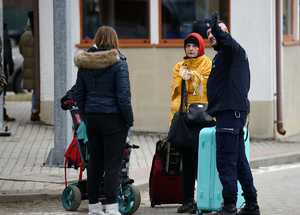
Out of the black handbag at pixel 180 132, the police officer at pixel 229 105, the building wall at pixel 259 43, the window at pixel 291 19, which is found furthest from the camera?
the window at pixel 291 19

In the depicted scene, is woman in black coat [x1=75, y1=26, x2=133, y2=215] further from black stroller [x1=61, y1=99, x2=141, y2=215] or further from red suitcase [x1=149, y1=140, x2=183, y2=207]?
red suitcase [x1=149, y1=140, x2=183, y2=207]

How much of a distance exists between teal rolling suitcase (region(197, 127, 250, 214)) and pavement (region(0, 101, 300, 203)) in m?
1.94

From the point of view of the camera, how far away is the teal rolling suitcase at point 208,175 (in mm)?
8688

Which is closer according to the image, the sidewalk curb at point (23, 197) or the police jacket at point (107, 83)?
the police jacket at point (107, 83)

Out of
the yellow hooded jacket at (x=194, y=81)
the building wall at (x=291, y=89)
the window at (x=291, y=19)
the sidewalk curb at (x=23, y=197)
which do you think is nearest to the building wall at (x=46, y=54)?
the building wall at (x=291, y=89)

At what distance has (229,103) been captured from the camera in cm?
840

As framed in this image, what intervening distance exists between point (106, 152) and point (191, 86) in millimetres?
1156

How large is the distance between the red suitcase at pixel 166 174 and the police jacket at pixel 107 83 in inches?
29.9

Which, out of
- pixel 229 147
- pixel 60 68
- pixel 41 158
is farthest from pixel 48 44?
pixel 229 147

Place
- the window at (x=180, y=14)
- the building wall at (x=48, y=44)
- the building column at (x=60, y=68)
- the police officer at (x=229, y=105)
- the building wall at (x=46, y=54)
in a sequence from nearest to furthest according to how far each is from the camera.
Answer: the police officer at (x=229, y=105)
the building column at (x=60, y=68)
the window at (x=180, y=14)
the building wall at (x=48, y=44)
the building wall at (x=46, y=54)

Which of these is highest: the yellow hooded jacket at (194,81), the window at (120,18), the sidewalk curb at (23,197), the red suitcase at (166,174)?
the window at (120,18)

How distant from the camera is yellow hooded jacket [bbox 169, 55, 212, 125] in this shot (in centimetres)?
910

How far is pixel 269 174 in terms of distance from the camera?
12.0 metres

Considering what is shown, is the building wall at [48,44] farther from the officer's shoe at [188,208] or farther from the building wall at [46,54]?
the officer's shoe at [188,208]
